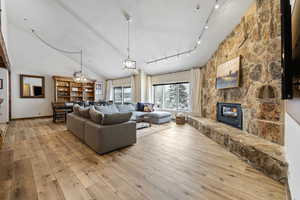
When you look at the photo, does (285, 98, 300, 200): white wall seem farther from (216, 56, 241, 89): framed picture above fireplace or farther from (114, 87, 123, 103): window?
(114, 87, 123, 103): window

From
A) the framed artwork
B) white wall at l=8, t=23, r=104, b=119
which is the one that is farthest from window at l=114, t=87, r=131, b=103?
white wall at l=8, t=23, r=104, b=119

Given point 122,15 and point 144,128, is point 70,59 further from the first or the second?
point 144,128

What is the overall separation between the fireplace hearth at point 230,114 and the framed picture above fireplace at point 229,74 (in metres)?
0.58

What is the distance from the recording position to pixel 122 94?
8930 millimetres

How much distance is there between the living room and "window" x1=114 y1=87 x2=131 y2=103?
2.48 metres

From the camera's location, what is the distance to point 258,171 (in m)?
1.97

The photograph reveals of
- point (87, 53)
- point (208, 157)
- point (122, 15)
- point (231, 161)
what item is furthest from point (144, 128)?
point (87, 53)

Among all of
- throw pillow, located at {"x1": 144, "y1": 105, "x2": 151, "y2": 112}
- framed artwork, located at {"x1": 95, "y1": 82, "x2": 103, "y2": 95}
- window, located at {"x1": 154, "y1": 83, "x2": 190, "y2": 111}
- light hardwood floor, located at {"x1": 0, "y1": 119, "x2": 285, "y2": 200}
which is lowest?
light hardwood floor, located at {"x1": 0, "y1": 119, "x2": 285, "y2": 200}

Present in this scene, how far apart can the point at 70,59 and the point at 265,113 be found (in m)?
9.19

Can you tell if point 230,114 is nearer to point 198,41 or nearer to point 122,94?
point 198,41

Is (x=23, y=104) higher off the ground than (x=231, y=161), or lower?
higher

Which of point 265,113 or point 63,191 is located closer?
point 63,191

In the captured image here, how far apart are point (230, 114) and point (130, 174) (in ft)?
10.5

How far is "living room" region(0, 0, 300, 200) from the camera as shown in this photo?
159cm
